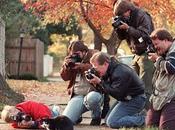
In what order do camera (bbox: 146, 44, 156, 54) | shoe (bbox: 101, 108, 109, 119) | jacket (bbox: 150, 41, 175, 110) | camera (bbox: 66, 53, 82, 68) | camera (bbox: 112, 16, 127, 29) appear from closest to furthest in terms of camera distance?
1. jacket (bbox: 150, 41, 175, 110)
2. camera (bbox: 146, 44, 156, 54)
3. camera (bbox: 112, 16, 127, 29)
4. camera (bbox: 66, 53, 82, 68)
5. shoe (bbox: 101, 108, 109, 119)

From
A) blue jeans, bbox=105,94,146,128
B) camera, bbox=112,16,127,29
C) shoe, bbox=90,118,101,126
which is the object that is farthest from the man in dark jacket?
camera, bbox=112,16,127,29

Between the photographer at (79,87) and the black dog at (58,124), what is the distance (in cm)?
101

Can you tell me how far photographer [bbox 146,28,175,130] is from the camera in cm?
772

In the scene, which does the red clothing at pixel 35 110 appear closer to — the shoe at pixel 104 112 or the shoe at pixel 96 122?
the shoe at pixel 96 122

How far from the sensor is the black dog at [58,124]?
787 cm

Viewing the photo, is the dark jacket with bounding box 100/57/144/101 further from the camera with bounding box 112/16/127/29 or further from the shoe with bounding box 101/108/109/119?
the shoe with bounding box 101/108/109/119

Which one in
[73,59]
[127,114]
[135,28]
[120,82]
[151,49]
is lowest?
[127,114]

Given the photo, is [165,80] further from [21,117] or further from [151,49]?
[21,117]

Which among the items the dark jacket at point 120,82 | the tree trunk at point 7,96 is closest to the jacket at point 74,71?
the dark jacket at point 120,82

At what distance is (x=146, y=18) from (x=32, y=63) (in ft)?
73.5

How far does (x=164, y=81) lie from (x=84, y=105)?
175cm

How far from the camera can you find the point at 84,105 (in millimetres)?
9180

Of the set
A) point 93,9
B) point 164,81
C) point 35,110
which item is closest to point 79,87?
point 35,110

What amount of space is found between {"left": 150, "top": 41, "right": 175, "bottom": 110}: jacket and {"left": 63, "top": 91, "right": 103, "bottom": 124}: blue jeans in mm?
1223
